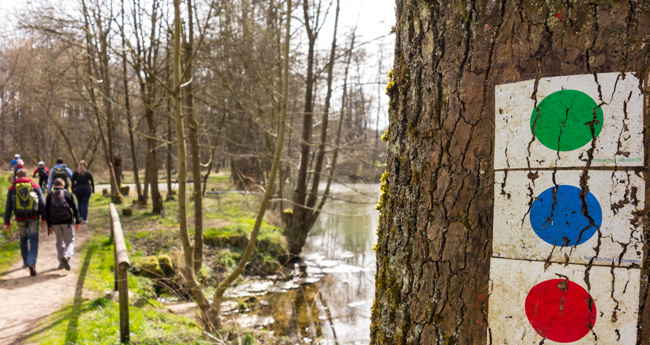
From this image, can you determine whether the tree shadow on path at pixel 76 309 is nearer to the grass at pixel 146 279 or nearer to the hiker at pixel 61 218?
the grass at pixel 146 279

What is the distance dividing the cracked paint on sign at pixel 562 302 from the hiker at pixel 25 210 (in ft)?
24.7

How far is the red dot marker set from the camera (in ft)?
2.99

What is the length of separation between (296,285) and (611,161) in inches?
329

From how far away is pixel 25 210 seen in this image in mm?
6418

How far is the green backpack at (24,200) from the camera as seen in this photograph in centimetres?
634

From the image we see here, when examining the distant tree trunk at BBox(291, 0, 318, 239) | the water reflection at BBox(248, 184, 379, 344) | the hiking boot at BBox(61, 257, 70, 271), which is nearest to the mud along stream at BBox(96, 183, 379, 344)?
the water reflection at BBox(248, 184, 379, 344)

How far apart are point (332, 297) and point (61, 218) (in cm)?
515

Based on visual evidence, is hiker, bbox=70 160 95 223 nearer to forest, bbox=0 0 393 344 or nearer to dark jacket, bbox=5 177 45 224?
forest, bbox=0 0 393 344

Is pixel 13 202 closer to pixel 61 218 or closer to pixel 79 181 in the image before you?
pixel 61 218

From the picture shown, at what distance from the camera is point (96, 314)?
5434 mm

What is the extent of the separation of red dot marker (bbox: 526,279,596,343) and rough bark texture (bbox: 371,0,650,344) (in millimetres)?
109

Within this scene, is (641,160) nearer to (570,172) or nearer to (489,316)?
(570,172)

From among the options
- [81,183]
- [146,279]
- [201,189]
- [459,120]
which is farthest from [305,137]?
[459,120]

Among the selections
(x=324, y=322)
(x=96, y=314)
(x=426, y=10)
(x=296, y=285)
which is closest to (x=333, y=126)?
(x=296, y=285)
